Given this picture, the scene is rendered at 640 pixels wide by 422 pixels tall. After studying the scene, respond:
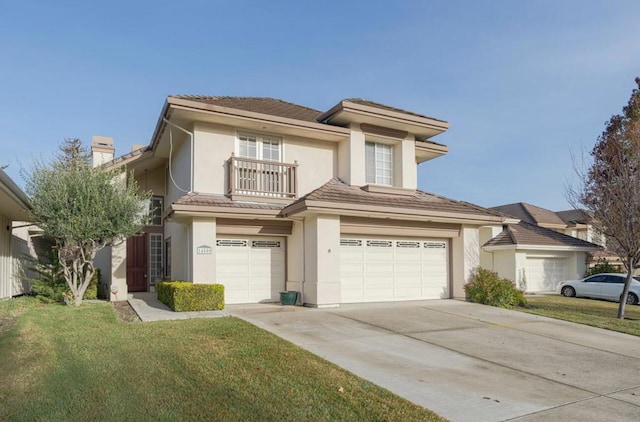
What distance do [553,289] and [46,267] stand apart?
23384 mm

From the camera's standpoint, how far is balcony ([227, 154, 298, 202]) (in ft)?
47.7

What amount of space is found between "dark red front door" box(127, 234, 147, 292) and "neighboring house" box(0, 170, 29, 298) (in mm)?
3710

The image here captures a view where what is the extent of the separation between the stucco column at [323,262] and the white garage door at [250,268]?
150cm

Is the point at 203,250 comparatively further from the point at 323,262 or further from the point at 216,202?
the point at 323,262

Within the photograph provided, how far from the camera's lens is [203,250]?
13297 millimetres

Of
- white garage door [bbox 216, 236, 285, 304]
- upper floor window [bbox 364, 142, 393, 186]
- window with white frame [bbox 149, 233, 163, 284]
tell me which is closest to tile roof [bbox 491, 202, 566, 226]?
upper floor window [bbox 364, 142, 393, 186]

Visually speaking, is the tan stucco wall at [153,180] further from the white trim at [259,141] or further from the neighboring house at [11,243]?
the white trim at [259,141]

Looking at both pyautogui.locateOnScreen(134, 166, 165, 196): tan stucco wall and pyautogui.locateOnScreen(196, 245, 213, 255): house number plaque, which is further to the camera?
pyautogui.locateOnScreen(134, 166, 165, 196): tan stucco wall

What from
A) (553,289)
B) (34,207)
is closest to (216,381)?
(34,207)

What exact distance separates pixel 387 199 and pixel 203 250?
6.23 meters

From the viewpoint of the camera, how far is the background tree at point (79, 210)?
43.0 ft

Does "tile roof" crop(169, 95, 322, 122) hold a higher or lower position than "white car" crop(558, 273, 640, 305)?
higher

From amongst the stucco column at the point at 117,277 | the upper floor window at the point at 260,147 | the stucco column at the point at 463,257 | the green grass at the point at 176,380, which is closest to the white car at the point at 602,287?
the stucco column at the point at 463,257

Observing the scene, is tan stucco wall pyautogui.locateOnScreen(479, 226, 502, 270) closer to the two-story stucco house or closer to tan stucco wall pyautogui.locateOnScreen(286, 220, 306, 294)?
the two-story stucco house
